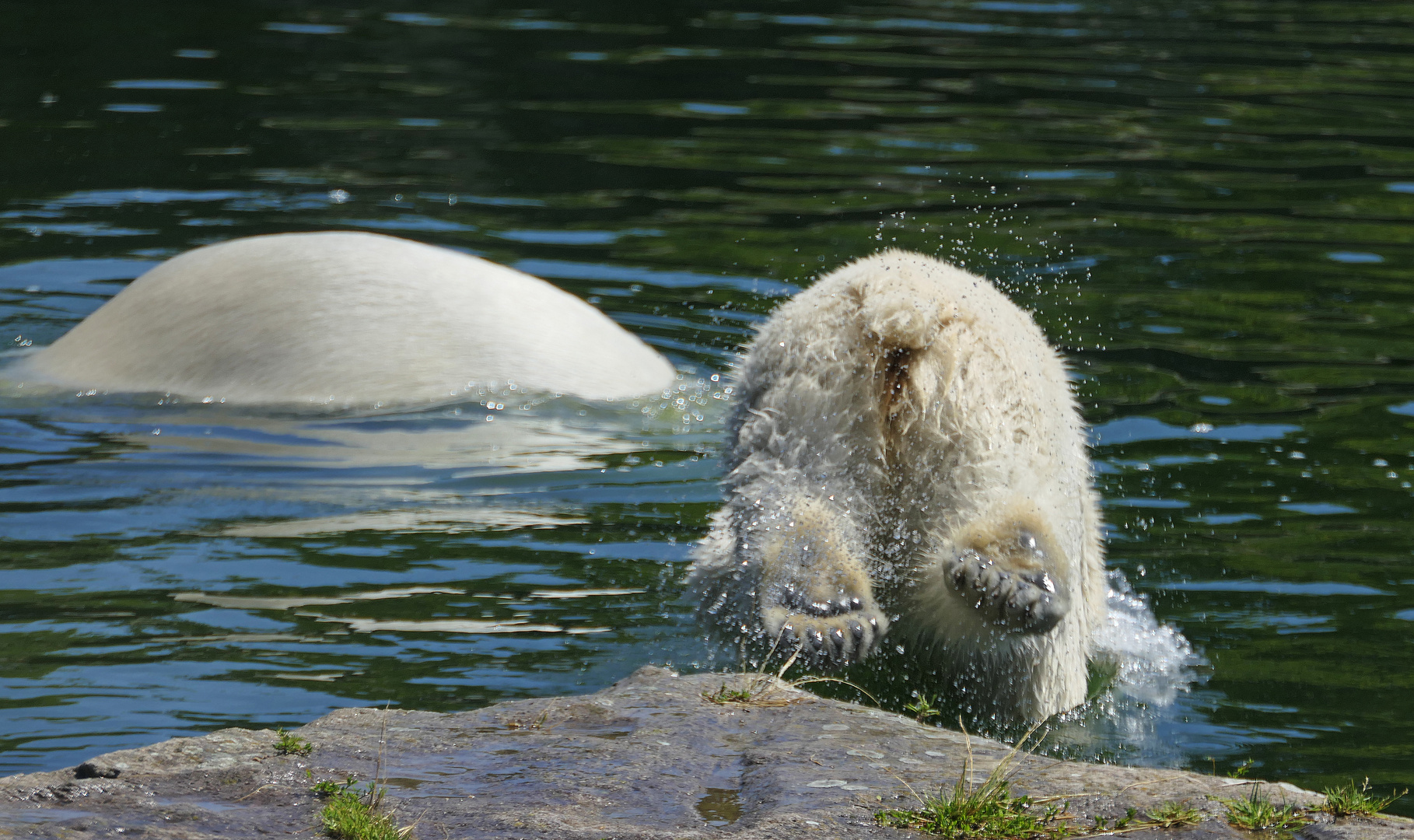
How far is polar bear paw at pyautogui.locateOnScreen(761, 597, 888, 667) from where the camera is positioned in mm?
3311

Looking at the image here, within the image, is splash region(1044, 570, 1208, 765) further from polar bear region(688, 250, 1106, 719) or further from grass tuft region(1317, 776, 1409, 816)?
grass tuft region(1317, 776, 1409, 816)

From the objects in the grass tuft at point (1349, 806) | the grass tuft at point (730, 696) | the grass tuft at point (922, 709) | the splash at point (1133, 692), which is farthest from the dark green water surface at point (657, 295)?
the grass tuft at point (1349, 806)

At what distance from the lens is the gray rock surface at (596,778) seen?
8.92 ft

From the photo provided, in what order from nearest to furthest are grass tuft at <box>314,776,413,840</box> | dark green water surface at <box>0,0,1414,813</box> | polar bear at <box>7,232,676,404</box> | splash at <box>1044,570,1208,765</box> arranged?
grass tuft at <box>314,776,413,840</box>, splash at <box>1044,570,1208,765</box>, dark green water surface at <box>0,0,1414,813</box>, polar bear at <box>7,232,676,404</box>

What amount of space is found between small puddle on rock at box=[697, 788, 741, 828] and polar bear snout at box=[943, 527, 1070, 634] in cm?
74

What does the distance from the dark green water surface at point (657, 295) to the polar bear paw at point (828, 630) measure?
0.70 m

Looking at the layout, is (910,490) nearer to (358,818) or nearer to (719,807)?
(719,807)

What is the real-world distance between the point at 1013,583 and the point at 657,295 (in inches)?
197

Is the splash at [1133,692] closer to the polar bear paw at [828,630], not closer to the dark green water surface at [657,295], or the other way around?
the dark green water surface at [657,295]

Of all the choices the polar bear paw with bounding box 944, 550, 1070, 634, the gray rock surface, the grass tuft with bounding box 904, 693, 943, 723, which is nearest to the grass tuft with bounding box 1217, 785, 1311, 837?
the gray rock surface

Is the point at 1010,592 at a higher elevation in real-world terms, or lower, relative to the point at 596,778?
higher

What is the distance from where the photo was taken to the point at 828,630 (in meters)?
3.31

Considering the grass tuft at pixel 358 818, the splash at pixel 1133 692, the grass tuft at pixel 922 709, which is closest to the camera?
the grass tuft at pixel 358 818

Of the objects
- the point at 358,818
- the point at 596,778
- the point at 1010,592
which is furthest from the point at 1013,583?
the point at 358,818
